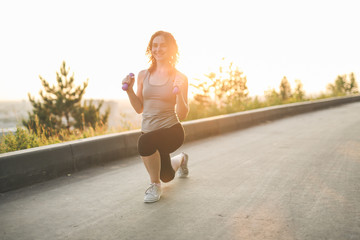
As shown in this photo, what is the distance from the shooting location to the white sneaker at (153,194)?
12.3ft

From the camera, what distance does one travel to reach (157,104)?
382 centimetres

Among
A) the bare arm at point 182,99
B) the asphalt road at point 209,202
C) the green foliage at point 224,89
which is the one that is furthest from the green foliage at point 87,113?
the bare arm at point 182,99

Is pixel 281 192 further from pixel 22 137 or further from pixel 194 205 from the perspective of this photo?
pixel 22 137

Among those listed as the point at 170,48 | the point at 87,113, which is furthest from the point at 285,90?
the point at 170,48

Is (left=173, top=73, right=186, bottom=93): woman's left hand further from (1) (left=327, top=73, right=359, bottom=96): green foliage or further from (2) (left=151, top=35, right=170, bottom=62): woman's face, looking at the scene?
(1) (left=327, top=73, right=359, bottom=96): green foliage

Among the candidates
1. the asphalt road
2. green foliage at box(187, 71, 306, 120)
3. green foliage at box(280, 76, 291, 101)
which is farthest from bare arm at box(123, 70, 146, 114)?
green foliage at box(280, 76, 291, 101)

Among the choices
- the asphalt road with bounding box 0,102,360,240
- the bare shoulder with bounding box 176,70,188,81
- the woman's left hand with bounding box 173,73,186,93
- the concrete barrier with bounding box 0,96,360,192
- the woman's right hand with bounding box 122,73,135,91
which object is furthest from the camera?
the concrete barrier with bounding box 0,96,360,192

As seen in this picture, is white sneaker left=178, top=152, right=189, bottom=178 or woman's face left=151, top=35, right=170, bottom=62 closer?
woman's face left=151, top=35, right=170, bottom=62

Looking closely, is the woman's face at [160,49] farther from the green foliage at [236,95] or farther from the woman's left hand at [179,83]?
the green foliage at [236,95]

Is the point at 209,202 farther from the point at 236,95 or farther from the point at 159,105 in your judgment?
the point at 236,95

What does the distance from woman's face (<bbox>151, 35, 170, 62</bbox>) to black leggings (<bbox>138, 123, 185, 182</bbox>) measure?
812 mm

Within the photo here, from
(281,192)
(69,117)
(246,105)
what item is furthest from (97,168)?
(69,117)

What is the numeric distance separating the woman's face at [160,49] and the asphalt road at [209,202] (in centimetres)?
165

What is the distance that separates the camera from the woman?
12.4 feet
